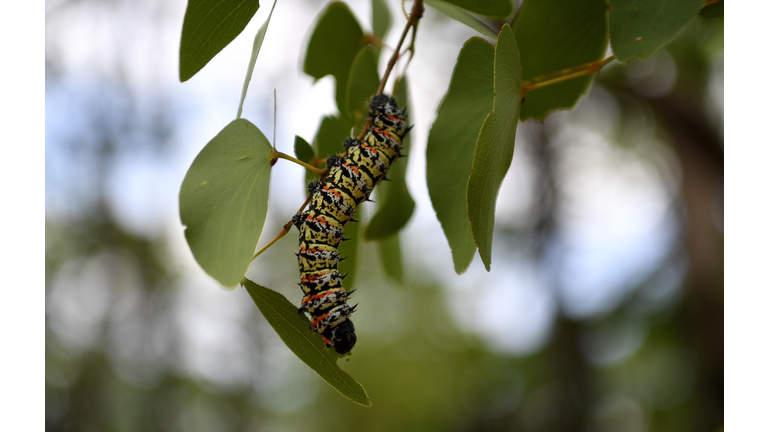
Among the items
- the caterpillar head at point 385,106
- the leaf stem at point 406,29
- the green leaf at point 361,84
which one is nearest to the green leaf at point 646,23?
the leaf stem at point 406,29

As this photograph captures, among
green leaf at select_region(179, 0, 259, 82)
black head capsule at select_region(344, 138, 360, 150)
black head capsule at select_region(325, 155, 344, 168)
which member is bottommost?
black head capsule at select_region(325, 155, 344, 168)

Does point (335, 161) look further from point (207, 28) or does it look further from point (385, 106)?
point (207, 28)

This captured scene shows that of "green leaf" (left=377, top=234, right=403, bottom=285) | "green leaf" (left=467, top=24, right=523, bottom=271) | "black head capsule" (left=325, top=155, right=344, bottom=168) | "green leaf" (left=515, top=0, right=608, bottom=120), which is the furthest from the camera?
"green leaf" (left=377, top=234, right=403, bottom=285)

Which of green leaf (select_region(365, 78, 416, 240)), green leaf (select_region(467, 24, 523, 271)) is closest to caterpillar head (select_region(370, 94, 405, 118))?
green leaf (select_region(365, 78, 416, 240))

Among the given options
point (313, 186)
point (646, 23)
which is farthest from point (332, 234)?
point (646, 23)

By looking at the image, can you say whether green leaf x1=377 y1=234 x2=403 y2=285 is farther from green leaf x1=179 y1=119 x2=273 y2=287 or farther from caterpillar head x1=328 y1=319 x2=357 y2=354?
green leaf x1=179 y1=119 x2=273 y2=287
